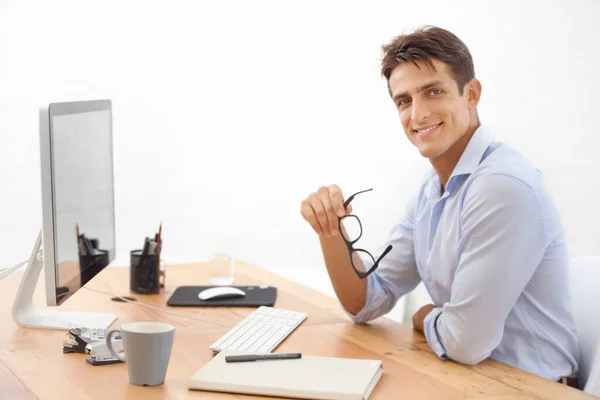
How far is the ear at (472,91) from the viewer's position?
1802mm

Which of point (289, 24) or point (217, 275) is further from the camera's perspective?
point (289, 24)

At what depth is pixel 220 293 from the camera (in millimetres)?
→ 1989

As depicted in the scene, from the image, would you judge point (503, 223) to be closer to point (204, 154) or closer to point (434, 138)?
point (434, 138)

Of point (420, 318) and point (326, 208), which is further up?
point (326, 208)

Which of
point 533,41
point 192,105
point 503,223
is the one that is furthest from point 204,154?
point 503,223

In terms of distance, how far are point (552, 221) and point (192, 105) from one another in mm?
1949

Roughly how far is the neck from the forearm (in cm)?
30

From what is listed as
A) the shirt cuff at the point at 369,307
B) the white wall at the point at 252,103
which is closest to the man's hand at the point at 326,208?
the shirt cuff at the point at 369,307

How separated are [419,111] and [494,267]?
44cm

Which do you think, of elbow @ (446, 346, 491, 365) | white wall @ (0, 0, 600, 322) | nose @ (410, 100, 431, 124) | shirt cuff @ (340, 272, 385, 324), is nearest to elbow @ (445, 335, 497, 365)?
elbow @ (446, 346, 491, 365)

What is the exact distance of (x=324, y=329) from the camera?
5.72ft

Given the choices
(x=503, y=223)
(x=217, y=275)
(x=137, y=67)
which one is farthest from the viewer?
(x=137, y=67)

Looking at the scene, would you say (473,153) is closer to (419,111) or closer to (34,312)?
(419,111)

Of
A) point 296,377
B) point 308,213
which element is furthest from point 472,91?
point 296,377
